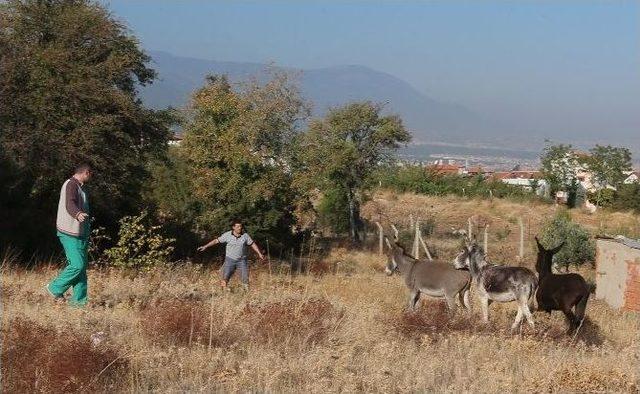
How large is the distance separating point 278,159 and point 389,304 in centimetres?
2136

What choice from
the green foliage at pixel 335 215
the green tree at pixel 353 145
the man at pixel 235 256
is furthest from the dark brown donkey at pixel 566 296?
the green foliage at pixel 335 215

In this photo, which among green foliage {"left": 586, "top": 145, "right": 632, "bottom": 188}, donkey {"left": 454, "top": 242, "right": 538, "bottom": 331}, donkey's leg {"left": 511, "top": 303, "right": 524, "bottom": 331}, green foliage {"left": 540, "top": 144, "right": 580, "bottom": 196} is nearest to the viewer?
donkey's leg {"left": 511, "top": 303, "right": 524, "bottom": 331}

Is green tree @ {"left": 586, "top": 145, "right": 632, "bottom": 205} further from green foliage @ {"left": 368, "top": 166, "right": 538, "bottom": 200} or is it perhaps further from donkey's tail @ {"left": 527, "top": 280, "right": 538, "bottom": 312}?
donkey's tail @ {"left": 527, "top": 280, "right": 538, "bottom": 312}

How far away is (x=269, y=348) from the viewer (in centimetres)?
815

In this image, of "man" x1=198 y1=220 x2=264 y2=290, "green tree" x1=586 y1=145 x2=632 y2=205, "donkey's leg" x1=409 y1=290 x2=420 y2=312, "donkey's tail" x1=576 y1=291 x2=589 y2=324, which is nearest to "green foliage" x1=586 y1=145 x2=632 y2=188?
"green tree" x1=586 y1=145 x2=632 y2=205

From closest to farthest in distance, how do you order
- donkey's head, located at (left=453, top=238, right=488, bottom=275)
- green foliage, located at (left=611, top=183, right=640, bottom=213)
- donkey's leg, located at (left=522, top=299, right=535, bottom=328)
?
donkey's leg, located at (left=522, top=299, right=535, bottom=328) → donkey's head, located at (left=453, top=238, right=488, bottom=275) → green foliage, located at (left=611, top=183, right=640, bottom=213)

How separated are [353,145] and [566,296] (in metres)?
33.1

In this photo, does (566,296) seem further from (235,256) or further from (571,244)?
(571,244)

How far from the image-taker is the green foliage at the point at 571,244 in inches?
1268

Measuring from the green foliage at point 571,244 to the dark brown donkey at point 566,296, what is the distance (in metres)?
20.2

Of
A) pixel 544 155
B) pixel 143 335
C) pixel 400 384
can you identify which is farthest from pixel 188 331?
pixel 544 155

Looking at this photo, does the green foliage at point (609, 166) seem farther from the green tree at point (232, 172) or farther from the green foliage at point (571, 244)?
the green tree at point (232, 172)

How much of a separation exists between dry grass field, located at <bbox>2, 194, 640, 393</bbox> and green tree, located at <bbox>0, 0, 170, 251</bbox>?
9.88 metres

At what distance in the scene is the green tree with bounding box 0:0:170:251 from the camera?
21.4 meters
